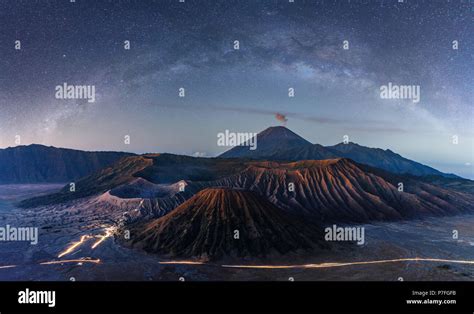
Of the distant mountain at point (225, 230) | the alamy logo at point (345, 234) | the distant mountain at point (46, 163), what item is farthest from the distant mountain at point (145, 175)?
the distant mountain at point (46, 163)

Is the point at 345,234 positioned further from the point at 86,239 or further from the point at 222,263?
the point at 86,239

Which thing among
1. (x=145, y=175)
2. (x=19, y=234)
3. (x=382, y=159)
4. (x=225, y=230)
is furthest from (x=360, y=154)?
(x=19, y=234)

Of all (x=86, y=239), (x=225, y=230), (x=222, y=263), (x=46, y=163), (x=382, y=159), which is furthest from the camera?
(x=382, y=159)

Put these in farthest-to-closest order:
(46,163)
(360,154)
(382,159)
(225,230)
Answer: (360,154)
(382,159)
(46,163)
(225,230)

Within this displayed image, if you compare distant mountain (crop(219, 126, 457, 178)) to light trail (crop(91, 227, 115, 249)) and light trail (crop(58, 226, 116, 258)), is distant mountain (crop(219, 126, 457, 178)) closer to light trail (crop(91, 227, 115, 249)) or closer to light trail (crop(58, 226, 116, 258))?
light trail (crop(91, 227, 115, 249))

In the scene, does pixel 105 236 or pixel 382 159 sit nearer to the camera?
pixel 105 236

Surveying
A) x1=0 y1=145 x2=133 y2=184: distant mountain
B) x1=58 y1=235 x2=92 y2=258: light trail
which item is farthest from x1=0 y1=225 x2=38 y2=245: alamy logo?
x1=0 y1=145 x2=133 y2=184: distant mountain

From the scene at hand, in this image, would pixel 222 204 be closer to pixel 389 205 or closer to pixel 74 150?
pixel 389 205

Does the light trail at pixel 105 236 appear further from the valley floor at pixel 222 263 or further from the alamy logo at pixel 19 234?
the alamy logo at pixel 19 234
